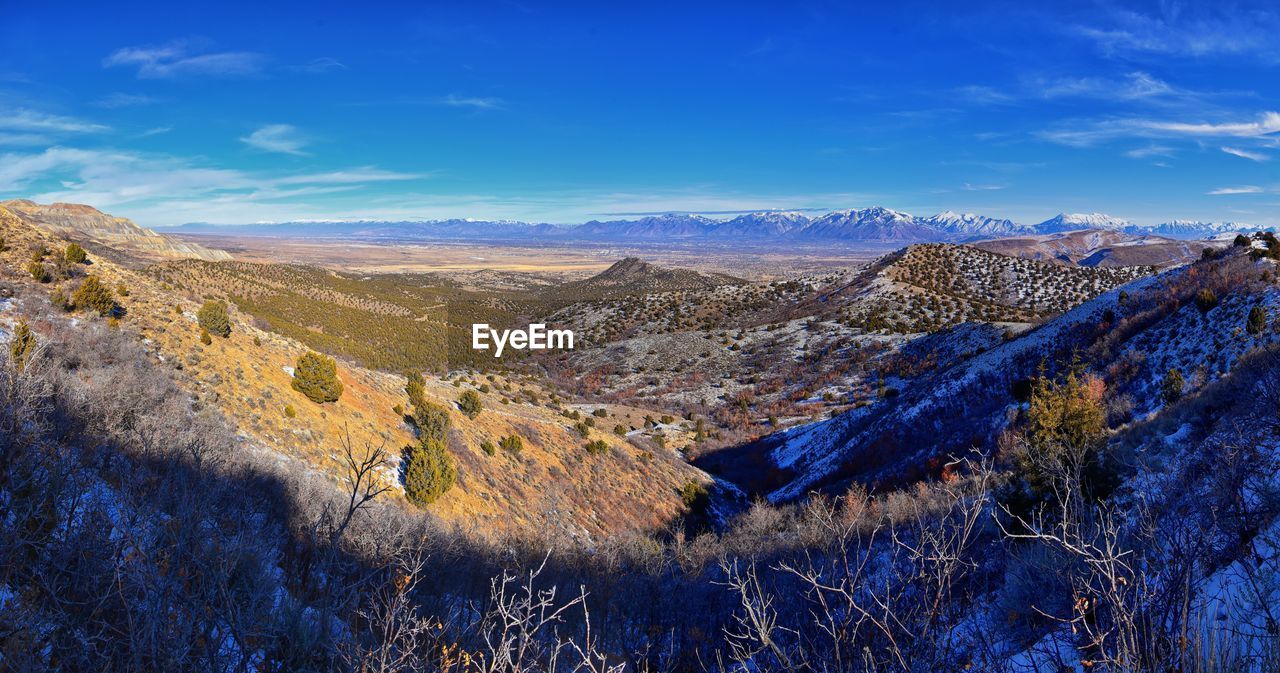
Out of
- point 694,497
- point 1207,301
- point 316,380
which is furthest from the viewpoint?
point 694,497

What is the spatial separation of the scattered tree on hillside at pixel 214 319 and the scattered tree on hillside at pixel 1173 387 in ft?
85.2

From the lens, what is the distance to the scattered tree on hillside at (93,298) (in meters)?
15.0

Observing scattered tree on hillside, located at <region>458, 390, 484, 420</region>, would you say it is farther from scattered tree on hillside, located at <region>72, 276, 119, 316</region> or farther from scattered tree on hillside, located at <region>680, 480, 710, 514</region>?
scattered tree on hillside, located at <region>72, 276, 119, 316</region>

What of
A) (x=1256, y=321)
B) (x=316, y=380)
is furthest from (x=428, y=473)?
(x=1256, y=321)

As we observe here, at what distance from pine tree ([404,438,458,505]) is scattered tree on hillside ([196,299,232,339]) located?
708 centimetres

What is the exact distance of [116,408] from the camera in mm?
9656

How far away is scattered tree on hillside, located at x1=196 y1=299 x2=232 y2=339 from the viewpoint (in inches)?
655

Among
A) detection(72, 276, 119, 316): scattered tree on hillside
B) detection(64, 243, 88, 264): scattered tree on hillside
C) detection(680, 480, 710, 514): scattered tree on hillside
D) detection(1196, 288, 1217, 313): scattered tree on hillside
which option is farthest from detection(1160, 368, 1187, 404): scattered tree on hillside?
detection(64, 243, 88, 264): scattered tree on hillside

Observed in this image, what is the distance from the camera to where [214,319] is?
16812 millimetres

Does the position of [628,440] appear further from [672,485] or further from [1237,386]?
[1237,386]

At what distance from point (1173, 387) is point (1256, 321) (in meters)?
4.09

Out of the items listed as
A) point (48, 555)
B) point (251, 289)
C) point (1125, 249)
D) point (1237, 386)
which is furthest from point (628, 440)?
point (1125, 249)

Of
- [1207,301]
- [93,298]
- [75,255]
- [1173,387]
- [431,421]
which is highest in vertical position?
[75,255]

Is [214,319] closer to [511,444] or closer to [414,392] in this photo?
[414,392]
